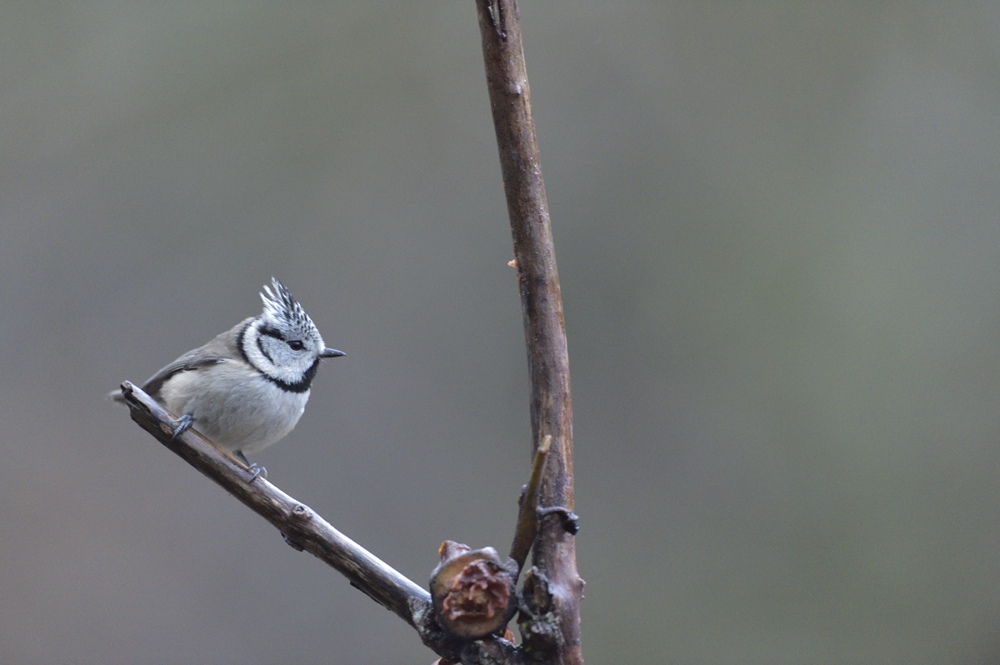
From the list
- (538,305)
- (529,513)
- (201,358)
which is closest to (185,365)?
(201,358)

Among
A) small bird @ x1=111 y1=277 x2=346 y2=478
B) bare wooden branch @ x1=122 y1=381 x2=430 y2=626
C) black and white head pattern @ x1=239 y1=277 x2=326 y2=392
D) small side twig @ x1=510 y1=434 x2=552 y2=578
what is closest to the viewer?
small side twig @ x1=510 y1=434 x2=552 y2=578

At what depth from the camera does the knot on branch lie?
92 cm

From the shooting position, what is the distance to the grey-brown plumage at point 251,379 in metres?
1.74

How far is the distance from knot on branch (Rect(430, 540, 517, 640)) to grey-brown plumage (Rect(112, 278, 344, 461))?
92 cm

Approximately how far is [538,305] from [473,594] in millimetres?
377

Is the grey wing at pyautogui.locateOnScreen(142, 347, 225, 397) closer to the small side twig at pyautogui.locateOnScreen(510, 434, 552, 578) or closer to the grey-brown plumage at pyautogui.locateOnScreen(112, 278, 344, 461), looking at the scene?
the grey-brown plumage at pyautogui.locateOnScreen(112, 278, 344, 461)

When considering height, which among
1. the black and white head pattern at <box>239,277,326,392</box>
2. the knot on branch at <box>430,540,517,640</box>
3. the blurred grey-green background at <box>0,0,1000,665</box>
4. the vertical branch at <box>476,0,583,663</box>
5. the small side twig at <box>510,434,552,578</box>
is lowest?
the knot on branch at <box>430,540,517,640</box>

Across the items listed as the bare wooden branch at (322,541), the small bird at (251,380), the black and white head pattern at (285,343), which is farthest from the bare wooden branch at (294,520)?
the black and white head pattern at (285,343)

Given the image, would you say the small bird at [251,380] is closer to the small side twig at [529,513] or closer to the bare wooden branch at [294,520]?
the bare wooden branch at [294,520]

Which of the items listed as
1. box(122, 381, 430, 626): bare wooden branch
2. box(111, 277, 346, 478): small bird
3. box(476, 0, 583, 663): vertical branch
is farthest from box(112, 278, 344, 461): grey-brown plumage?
box(476, 0, 583, 663): vertical branch

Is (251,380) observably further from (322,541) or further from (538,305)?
(538,305)

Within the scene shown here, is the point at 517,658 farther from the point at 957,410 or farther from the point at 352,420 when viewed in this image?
the point at 957,410

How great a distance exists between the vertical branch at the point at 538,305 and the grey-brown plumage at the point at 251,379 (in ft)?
3.02

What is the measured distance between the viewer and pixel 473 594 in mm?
919
